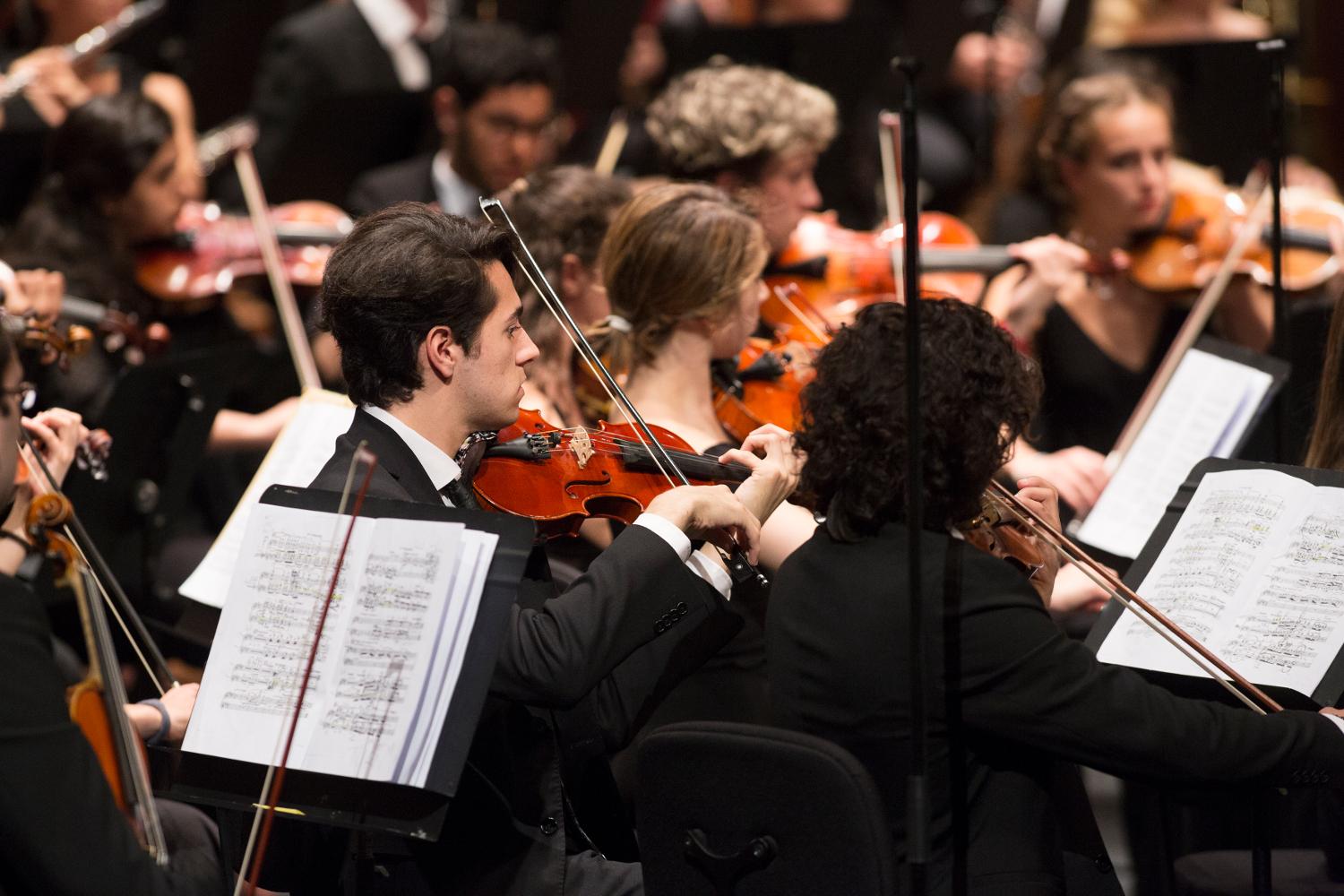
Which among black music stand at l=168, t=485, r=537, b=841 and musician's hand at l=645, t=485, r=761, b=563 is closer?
black music stand at l=168, t=485, r=537, b=841

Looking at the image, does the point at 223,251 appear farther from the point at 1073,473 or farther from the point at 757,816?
the point at 757,816

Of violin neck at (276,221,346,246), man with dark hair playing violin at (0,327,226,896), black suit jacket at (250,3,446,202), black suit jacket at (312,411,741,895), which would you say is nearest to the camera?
man with dark hair playing violin at (0,327,226,896)

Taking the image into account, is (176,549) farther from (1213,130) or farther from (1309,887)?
(1213,130)

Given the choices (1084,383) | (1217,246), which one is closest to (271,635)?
(1084,383)

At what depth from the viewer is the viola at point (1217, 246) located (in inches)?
145

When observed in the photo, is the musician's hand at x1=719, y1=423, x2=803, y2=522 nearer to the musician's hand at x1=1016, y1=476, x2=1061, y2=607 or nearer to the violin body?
the musician's hand at x1=1016, y1=476, x2=1061, y2=607

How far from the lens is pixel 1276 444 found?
287 cm

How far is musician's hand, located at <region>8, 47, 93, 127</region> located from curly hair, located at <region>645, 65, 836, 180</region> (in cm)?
179

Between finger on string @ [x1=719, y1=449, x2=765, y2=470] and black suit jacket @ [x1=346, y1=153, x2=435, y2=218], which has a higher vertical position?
black suit jacket @ [x1=346, y1=153, x2=435, y2=218]

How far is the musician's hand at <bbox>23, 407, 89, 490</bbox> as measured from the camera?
7.80ft

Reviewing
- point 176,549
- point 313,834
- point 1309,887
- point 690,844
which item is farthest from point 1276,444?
point 176,549

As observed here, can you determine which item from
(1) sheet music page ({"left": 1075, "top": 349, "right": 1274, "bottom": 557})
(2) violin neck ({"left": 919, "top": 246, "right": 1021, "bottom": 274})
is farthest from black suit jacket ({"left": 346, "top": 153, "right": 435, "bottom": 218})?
(1) sheet music page ({"left": 1075, "top": 349, "right": 1274, "bottom": 557})

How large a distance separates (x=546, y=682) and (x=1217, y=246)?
2.44 meters

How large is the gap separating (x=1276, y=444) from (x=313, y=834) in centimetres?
183
